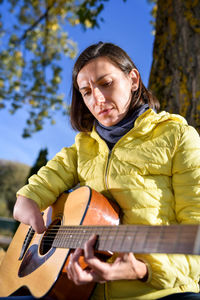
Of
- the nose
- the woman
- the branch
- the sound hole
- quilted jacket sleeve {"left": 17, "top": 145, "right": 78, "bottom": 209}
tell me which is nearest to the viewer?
the woman

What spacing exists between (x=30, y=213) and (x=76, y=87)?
3.35 ft

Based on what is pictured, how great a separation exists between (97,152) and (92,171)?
0.18m

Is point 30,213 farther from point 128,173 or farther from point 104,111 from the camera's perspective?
point 104,111

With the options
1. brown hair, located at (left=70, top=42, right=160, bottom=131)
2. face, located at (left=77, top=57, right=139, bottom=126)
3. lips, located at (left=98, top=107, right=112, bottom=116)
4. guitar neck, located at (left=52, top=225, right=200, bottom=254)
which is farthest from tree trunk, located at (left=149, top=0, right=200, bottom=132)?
guitar neck, located at (left=52, top=225, right=200, bottom=254)

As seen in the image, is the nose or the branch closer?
the nose

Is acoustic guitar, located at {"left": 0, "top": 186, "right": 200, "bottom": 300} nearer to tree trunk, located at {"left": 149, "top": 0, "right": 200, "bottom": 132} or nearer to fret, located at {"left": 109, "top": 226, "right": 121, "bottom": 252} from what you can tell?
fret, located at {"left": 109, "top": 226, "right": 121, "bottom": 252}

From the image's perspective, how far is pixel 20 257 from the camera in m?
2.08

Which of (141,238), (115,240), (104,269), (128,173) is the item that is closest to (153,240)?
(141,238)

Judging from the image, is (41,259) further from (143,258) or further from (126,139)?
(126,139)

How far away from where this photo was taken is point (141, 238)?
119 centimetres

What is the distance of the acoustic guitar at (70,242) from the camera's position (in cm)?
111

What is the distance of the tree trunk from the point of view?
2842 mm

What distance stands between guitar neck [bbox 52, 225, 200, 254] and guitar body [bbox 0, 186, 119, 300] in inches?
4.1

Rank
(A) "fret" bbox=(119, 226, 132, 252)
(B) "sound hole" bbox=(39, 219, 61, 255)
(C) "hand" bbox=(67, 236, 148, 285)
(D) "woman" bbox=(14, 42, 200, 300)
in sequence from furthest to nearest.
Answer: (B) "sound hole" bbox=(39, 219, 61, 255), (D) "woman" bbox=(14, 42, 200, 300), (C) "hand" bbox=(67, 236, 148, 285), (A) "fret" bbox=(119, 226, 132, 252)
